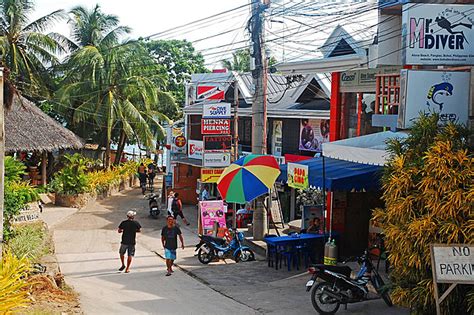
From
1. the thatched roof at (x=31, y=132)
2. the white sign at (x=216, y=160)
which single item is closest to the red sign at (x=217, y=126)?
the white sign at (x=216, y=160)

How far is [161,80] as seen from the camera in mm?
41875

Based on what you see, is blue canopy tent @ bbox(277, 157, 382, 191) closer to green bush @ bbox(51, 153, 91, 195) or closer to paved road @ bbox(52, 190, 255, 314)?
paved road @ bbox(52, 190, 255, 314)

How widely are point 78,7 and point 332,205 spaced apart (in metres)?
26.0

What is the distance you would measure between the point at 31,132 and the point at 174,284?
44.5ft

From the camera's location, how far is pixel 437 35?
11.3 m

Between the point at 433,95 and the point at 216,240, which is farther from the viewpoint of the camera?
the point at 216,240

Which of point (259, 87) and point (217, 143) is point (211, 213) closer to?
point (217, 143)

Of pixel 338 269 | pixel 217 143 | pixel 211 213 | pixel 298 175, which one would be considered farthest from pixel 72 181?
pixel 338 269

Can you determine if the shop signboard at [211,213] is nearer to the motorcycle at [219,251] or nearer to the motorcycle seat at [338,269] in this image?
the motorcycle at [219,251]

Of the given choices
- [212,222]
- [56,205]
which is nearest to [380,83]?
[212,222]

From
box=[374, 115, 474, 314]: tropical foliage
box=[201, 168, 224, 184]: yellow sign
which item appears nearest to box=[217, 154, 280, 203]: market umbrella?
box=[201, 168, 224, 184]: yellow sign

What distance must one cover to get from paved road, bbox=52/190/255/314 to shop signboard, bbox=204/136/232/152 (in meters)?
3.48

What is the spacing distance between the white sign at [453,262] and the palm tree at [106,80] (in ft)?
89.6

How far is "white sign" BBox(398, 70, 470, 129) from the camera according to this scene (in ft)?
35.9
